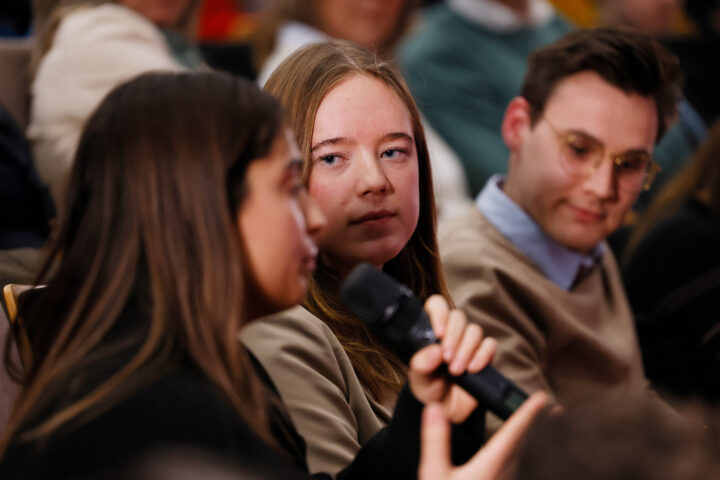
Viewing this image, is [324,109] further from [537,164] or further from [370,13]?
[370,13]

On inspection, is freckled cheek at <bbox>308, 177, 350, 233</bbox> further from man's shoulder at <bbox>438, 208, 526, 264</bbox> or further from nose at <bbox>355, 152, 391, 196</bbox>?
man's shoulder at <bbox>438, 208, 526, 264</bbox>

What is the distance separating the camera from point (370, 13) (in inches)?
107

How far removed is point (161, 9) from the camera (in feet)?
7.47

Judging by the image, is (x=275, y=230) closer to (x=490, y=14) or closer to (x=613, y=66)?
(x=613, y=66)

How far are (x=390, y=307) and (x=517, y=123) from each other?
0.90 m

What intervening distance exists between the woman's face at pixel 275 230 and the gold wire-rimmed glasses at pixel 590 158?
0.81m

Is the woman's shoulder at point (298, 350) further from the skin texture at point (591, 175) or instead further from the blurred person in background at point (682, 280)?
the blurred person in background at point (682, 280)

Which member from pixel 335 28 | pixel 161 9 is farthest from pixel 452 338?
pixel 335 28

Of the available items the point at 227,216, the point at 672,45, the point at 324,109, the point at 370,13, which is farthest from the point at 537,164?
the point at 672,45

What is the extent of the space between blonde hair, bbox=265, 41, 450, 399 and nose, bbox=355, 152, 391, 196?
0.07 meters

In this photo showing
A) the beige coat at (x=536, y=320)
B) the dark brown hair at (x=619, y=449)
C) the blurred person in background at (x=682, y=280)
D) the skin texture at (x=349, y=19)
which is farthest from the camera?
the skin texture at (x=349, y=19)

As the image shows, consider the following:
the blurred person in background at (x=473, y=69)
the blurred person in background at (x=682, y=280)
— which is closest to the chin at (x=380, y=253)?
the blurred person in background at (x=682, y=280)

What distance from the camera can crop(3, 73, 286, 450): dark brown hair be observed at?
2.62 ft

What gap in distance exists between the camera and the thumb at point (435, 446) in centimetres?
82
